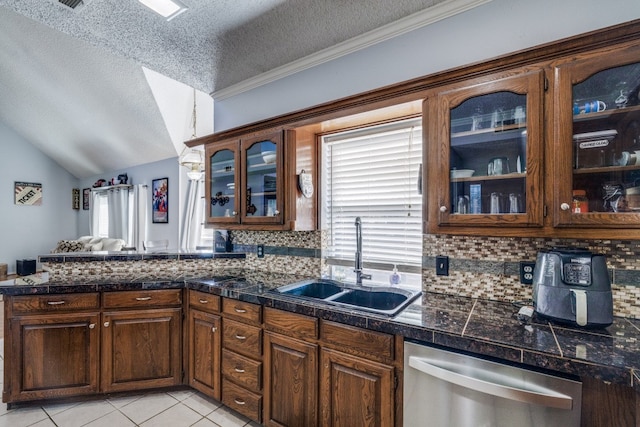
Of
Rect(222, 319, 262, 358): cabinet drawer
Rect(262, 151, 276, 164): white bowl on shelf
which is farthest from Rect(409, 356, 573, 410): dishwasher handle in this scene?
Rect(262, 151, 276, 164): white bowl on shelf

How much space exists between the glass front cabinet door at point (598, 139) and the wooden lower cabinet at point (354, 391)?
3.50 feet

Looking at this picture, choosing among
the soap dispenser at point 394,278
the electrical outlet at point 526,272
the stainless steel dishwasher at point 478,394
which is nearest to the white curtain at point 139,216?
the soap dispenser at point 394,278

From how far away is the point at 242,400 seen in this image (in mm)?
1992

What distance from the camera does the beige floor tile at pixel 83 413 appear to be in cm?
204

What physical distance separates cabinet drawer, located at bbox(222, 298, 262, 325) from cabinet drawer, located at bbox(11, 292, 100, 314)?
3.18 ft

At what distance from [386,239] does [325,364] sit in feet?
3.28

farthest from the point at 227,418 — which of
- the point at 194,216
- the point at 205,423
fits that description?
the point at 194,216

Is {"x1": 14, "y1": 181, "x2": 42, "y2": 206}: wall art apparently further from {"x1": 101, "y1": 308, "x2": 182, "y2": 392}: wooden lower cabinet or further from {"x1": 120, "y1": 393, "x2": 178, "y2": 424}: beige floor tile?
{"x1": 120, "y1": 393, "x2": 178, "y2": 424}: beige floor tile

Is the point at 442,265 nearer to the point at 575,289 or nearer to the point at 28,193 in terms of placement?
the point at 575,289

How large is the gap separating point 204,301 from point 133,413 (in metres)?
0.90

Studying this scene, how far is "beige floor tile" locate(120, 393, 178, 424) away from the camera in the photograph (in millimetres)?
2098

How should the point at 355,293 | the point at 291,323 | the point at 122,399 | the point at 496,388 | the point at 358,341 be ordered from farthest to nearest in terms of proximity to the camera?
1. the point at 122,399
2. the point at 355,293
3. the point at 291,323
4. the point at 358,341
5. the point at 496,388

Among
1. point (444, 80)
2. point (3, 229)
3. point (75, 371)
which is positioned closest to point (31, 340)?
point (75, 371)

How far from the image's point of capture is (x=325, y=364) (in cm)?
162
